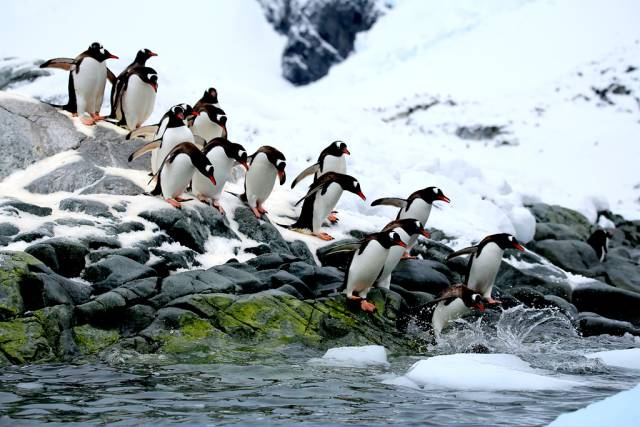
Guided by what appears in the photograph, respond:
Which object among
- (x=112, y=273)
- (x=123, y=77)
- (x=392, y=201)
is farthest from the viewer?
(x=123, y=77)

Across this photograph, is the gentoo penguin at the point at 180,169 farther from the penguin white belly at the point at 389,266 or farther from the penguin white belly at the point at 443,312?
the penguin white belly at the point at 443,312

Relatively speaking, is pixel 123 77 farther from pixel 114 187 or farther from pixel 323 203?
pixel 323 203

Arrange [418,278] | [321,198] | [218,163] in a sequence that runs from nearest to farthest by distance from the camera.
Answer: [418,278] → [218,163] → [321,198]

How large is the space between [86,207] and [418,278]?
3.64 m


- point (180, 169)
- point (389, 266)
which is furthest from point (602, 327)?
point (180, 169)

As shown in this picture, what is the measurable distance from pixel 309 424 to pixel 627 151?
69.2 ft

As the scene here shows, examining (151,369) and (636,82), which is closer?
(151,369)

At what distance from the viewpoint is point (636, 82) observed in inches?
1082

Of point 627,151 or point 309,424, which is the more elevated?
point 627,151

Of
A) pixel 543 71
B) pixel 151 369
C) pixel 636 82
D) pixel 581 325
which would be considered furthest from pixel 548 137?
pixel 151 369

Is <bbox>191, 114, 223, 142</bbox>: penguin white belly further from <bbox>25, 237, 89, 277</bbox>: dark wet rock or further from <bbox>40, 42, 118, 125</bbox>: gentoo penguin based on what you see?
<bbox>25, 237, 89, 277</bbox>: dark wet rock

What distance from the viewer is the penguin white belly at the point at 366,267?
7275mm

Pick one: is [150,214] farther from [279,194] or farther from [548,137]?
[548,137]

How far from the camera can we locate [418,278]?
8.64m
